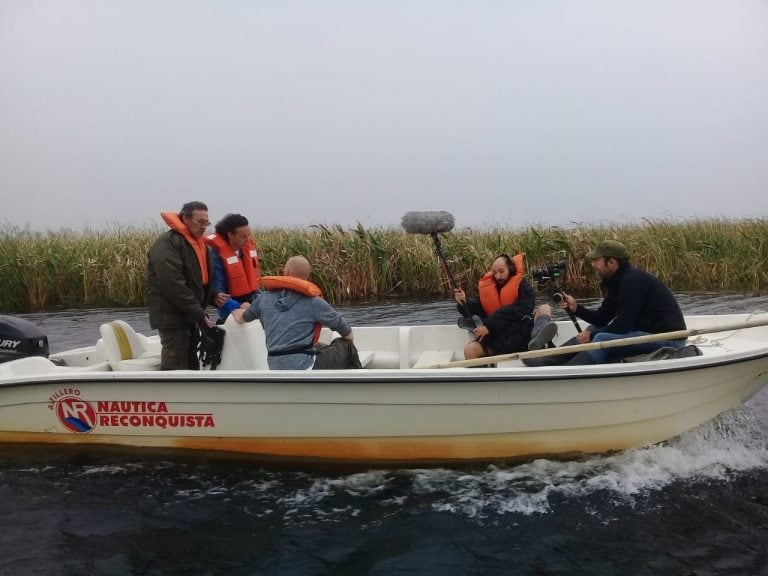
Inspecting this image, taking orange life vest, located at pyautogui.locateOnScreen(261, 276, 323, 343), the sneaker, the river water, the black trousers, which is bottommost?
the river water

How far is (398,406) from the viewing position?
187 inches

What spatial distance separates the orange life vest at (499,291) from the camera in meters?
5.69

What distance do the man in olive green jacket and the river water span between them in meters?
0.84

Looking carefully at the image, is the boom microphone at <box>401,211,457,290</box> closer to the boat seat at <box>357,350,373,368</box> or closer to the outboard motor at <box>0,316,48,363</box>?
the boat seat at <box>357,350,373,368</box>

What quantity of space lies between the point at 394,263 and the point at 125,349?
7658mm

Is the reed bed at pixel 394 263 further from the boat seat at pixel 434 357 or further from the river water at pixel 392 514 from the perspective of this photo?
the river water at pixel 392 514

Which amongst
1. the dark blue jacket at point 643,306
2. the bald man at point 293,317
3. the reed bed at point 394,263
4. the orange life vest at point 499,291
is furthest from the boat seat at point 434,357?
the reed bed at point 394,263

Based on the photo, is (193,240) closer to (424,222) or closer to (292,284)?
(292,284)

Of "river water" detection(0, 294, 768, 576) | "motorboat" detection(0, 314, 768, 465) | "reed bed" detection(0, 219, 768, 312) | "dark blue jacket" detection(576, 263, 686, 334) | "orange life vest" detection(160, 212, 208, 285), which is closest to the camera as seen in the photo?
"river water" detection(0, 294, 768, 576)

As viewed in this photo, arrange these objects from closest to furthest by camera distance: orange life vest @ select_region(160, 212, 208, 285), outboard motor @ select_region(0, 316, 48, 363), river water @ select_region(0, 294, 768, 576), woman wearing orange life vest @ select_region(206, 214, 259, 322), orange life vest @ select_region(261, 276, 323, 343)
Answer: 1. river water @ select_region(0, 294, 768, 576)
2. orange life vest @ select_region(261, 276, 323, 343)
3. orange life vest @ select_region(160, 212, 208, 285)
4. woman wearing orange life vest @ select_region(206, 214, 259, 322)
5. outboard motor @ select_region(0, 316, 48, 363)

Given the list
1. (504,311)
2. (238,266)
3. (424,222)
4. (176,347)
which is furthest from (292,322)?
(504,311)

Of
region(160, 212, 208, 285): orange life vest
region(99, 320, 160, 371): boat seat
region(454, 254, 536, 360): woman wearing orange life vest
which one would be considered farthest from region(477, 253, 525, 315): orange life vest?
region(99, 320, 160, 371): boat seat

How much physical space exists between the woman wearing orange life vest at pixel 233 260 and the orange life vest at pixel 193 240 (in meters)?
0.26

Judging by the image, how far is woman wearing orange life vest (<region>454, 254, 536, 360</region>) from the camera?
561cm
